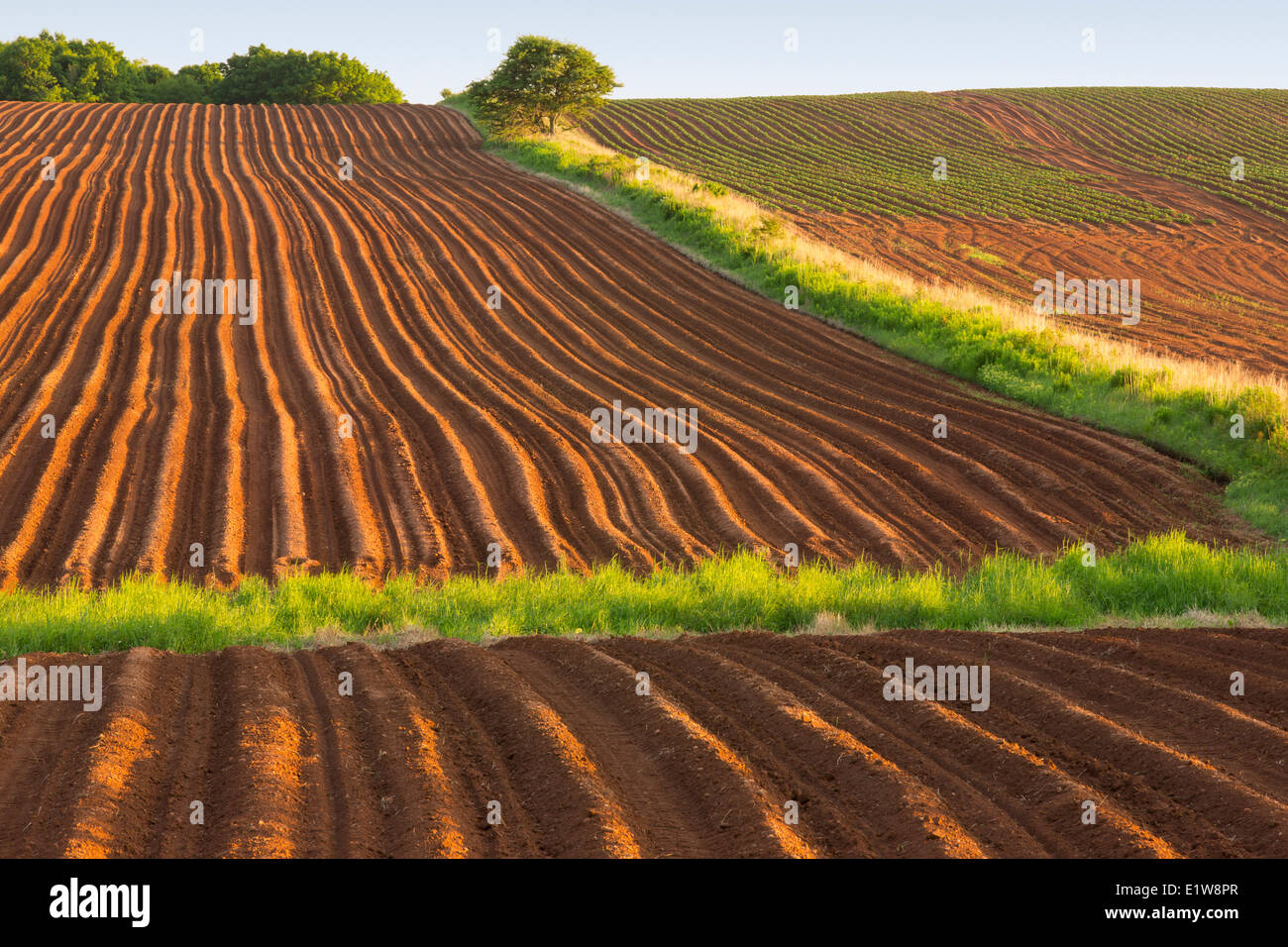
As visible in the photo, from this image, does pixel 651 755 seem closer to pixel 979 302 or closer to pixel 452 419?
pixel 452 419

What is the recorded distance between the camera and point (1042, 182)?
4506cm

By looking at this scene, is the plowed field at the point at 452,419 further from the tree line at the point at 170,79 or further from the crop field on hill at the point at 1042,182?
the tree line at the point at 170,79

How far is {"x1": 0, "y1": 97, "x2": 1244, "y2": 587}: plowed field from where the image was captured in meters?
12.3

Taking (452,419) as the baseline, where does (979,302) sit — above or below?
above

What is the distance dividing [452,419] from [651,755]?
10715 millimetres

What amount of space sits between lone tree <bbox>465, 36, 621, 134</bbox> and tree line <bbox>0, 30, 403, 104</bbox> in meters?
36.6

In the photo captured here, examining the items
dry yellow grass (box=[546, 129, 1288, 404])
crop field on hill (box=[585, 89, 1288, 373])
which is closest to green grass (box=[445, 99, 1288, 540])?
dry yellow grass (box=[546, 129, 1288, 404])

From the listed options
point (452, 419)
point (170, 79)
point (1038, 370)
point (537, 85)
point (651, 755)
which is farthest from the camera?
point (170, 79)

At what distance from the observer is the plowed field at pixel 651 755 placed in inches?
196

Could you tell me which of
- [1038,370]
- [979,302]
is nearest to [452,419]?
[1038,370]
